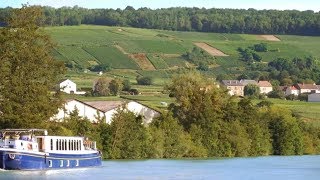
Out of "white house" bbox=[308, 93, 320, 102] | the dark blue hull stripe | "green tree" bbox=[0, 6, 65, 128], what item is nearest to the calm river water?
the dark blue hull stripe

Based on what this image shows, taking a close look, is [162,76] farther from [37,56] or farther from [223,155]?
[37,56]

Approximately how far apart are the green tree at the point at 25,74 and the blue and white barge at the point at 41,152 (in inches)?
66.6

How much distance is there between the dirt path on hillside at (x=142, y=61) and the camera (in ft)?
629

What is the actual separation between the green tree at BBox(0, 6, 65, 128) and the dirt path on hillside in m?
122

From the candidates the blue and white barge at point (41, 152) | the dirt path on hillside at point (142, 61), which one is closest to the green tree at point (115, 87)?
the dirt path on hillside at point (142, 61)

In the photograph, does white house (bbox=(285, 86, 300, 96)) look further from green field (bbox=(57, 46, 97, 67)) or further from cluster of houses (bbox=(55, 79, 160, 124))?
cluster of houses (bbox=(55, 79, 160, 124))

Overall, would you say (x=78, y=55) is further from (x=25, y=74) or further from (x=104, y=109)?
(x=25, y=74)

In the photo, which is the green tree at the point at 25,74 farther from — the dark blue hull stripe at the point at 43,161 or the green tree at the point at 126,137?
the green tree at the point at 126,137

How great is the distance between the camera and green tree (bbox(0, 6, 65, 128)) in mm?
66750

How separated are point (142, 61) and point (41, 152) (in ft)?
448

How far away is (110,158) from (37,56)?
52.3ft

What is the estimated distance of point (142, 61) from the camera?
643 ft

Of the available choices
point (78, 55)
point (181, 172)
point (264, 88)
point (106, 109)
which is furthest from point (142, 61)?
point (181, 172)

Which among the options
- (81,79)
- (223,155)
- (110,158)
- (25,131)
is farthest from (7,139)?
(81,79)
